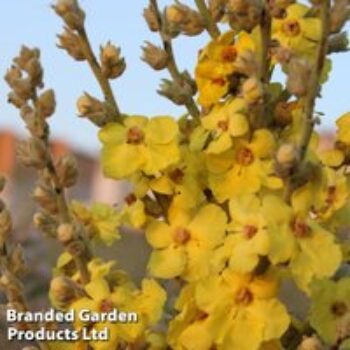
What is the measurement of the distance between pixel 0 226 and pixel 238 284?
0.20 metres

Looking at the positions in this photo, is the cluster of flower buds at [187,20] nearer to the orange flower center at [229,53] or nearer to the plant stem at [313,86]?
the orange flower center at [229,53]

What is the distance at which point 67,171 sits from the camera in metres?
0.82

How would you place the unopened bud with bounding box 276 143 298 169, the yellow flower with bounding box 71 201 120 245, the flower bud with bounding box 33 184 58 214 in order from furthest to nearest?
the yellow flower with bounding box 71 201 120 245, the flower bud with bounding box 33 184 58 214, the unopened bud with bounding box 276 143 298 169

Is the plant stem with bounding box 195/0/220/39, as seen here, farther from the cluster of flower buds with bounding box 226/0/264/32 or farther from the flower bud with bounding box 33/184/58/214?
the flower bud with bounding box 33/184/58/214

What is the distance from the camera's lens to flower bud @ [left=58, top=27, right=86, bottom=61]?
0.85 metres

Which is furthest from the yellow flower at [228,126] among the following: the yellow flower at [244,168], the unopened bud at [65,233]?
the unopened bud at [65,233]

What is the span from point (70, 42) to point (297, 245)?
0.26 meters

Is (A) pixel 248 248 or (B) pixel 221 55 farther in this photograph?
(B) pixel 221 55

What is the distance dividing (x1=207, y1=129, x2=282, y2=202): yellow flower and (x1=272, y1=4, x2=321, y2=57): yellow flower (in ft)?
0.37

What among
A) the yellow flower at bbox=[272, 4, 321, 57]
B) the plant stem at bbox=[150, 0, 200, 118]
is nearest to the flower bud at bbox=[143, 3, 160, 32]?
the plant stem at bbox=[150, 0, 200, 118]

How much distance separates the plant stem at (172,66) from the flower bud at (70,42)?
8 cm

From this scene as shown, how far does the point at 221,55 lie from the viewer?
834 millimetres

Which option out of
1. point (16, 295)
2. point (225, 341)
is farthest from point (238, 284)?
point (16, 295)

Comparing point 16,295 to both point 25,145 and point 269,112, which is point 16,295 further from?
point 269,112
